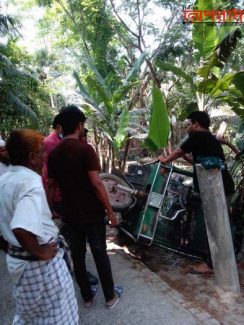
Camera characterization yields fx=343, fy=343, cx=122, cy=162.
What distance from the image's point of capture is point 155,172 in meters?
3.87

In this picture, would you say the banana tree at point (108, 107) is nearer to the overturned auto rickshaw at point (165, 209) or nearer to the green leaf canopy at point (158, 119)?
the green leaf canopy at point (158, 119)

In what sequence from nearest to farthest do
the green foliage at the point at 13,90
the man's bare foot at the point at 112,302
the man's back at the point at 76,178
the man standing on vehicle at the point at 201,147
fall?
the man's back at the point at 76,178, the man's bare foot at the point at 112,302, the man standing on vehicle at the point at 201,147, the green foliage at the point at 13,90

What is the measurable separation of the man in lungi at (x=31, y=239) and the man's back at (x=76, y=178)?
0.87 metres

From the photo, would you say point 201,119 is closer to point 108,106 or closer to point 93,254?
point 93,254

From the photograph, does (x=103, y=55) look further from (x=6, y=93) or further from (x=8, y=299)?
(x=8, y=299)

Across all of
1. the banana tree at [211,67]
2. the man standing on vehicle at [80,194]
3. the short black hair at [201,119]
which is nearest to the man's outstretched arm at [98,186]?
the man standing on vehicle at [80,194]

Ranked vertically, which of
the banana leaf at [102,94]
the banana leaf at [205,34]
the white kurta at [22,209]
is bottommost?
the white kurta at [22,209]

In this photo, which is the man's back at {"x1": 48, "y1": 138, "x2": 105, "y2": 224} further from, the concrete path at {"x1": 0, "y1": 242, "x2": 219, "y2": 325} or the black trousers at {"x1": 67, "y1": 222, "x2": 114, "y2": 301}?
the concrete path at {"x1": 0, "y1": 242, "x2": 219, "y2": 325}

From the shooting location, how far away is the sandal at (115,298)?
3.05m

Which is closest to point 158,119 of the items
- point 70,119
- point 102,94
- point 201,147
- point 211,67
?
point 201,147

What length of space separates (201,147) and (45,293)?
8.11 ft

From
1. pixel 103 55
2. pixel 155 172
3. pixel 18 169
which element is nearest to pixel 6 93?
pixel 103 55

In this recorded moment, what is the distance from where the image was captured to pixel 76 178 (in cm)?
281

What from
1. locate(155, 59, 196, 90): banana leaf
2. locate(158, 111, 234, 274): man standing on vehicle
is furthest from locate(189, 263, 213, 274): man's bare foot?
locate(155, 59, 196, 90): banana leaf
